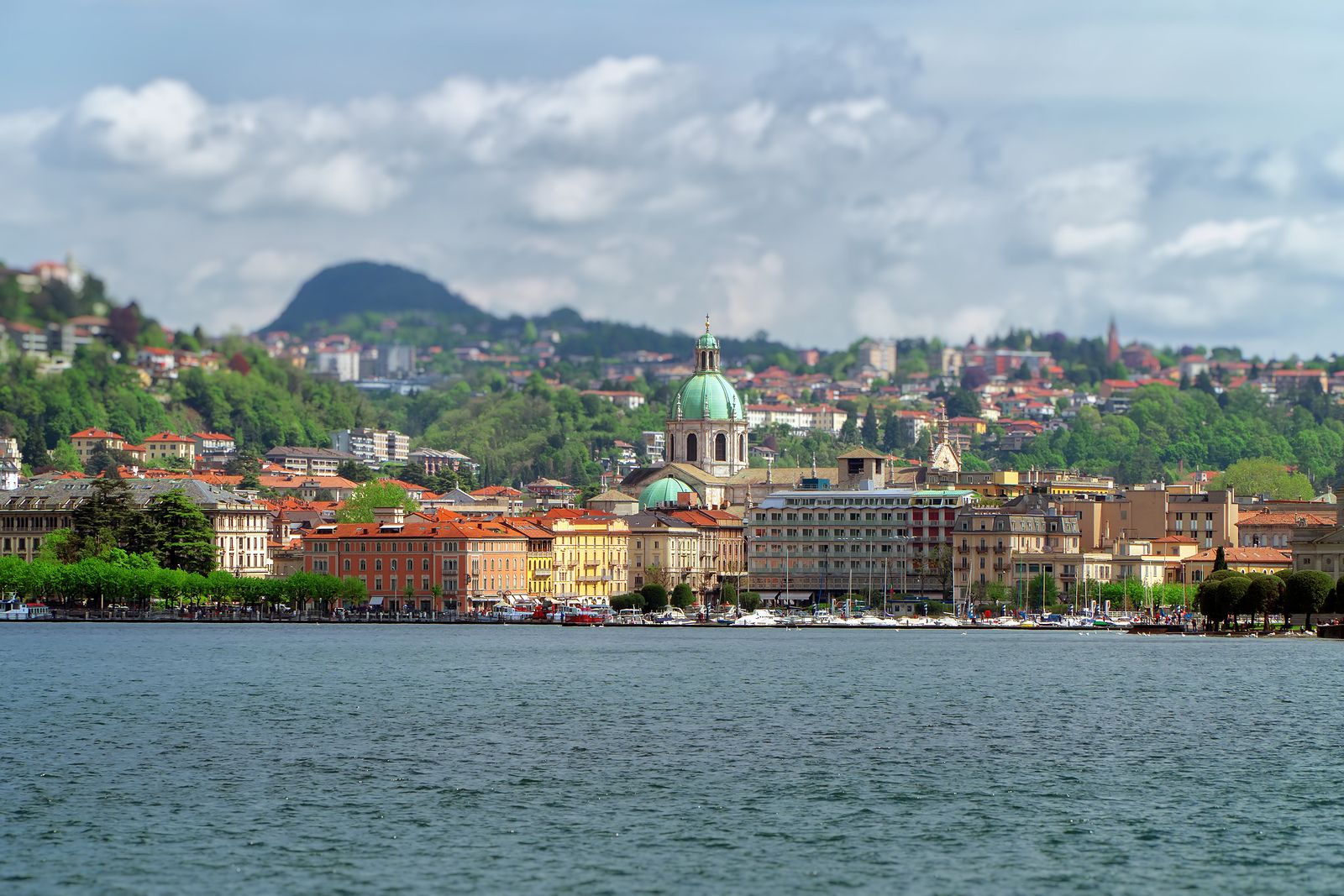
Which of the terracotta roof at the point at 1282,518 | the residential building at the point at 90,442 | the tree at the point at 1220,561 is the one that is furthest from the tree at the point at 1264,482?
the residential building at the point at 90,442

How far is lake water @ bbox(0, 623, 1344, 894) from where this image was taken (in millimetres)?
31703

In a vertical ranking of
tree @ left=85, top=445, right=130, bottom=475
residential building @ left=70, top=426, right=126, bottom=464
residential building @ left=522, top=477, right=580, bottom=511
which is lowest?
residential building @ left=522, top=477, right=580, bottom=511

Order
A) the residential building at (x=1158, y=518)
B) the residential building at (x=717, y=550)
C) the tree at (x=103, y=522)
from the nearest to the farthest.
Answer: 1. the tree at (x=103, y=522)
2. the residential building at (x=1158, y=518)
3. the residential building at (x=717, y=550)

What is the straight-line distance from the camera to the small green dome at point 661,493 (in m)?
141

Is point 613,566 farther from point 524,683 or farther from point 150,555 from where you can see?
point 524,683

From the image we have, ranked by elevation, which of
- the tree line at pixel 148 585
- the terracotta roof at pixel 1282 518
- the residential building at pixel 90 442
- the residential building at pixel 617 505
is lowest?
the tree line at pixel 148 585

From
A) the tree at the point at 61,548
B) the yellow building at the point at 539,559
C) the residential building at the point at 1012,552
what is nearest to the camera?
the residential building at the point at 1012,552

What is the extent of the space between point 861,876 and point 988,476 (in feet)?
406

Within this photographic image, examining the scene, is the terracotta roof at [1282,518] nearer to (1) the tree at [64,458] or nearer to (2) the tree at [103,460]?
(2) the tree at [103,460]

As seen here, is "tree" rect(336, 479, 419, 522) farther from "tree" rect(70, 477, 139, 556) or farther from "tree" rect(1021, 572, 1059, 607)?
"tree" rect(1021, 572, 1059, 607)

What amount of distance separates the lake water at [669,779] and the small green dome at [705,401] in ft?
270

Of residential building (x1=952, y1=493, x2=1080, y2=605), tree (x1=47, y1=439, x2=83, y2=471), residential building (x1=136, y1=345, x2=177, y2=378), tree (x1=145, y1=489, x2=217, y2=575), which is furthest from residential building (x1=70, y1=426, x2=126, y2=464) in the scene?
residential building (x1=952, y1=493, x2=1080, y2=605)

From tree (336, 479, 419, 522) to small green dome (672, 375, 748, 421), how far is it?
17.5 meters

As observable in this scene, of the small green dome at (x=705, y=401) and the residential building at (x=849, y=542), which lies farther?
the small green dome at (x=705, y=401)
